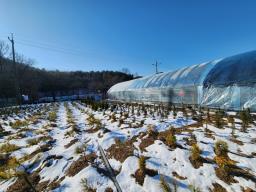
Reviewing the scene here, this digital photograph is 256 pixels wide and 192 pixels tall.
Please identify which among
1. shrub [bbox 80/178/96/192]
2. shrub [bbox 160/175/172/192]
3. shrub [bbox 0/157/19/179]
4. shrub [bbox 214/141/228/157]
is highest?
shrub [bbox 214/141/228/157]

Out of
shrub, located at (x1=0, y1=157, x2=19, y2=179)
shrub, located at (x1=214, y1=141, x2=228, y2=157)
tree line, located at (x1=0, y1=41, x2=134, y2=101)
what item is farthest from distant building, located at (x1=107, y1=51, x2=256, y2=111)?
tree line, located at (x1=0, y1=41, x2=134, y2=101)

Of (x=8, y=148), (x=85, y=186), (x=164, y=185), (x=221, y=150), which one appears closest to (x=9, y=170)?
(x=8, y=148)

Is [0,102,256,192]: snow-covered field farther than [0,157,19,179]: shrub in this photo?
No

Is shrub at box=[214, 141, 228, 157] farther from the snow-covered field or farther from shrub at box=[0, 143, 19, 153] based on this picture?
shrub at box=[0, 143, 19, 153]

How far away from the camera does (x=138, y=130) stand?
5.76 m

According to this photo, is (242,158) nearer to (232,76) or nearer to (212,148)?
(212,148)

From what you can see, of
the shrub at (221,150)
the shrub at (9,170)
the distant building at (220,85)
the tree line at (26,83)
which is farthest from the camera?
the tree line at (26,83)

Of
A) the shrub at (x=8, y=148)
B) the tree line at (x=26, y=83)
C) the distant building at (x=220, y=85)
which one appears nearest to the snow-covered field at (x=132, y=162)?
the shrub at (x=8, y=148)

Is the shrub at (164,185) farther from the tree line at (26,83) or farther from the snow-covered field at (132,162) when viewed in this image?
the tree line at (26,83)

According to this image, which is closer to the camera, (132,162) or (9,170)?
(132,162)

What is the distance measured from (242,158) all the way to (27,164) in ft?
15.2

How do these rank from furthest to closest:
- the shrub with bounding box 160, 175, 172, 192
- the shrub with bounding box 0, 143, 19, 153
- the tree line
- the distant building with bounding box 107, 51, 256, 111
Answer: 1. the tree line
2. the distant building with bounding box 107, 51, 256, 111
3. the shrub with bounding box 0, 143, 19, 153
4. the shrub with bounding box 160, 175, 172, 192

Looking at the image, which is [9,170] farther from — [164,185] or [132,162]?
[164,185]

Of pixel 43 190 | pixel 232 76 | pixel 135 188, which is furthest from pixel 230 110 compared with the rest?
pixel 43 190
